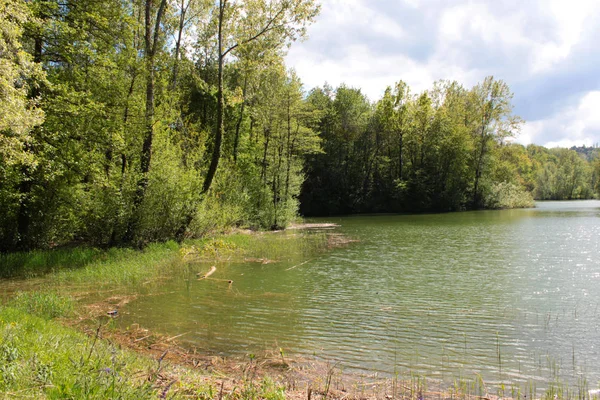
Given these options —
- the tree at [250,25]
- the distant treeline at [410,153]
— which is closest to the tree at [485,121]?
the distant treeline at [410,153]

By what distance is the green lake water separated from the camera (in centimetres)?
687

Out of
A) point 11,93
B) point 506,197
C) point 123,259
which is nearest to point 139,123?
point 123,259

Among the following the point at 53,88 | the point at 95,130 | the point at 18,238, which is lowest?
the point at 18,238

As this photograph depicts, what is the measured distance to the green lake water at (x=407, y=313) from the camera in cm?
687

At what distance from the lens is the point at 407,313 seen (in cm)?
958

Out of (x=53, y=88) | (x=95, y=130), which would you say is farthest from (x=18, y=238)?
(x=53, y=88)

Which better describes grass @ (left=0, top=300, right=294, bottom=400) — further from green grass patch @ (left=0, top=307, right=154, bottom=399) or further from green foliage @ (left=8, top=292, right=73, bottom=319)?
green foliage @ (left=8, top=292, right=73, bottom=319)

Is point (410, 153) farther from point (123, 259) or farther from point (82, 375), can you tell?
point (82, 375)

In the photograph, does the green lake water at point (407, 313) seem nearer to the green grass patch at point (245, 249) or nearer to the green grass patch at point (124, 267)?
the green grass patch at point (124, 267)

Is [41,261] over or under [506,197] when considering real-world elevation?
under

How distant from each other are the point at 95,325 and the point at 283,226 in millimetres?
26272

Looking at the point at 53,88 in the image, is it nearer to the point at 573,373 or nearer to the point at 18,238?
the point at 18,238

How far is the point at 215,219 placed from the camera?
909 inches

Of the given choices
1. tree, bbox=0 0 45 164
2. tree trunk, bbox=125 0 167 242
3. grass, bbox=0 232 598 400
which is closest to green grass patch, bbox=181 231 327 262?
tree trunk, bbox=125 0 167 242
